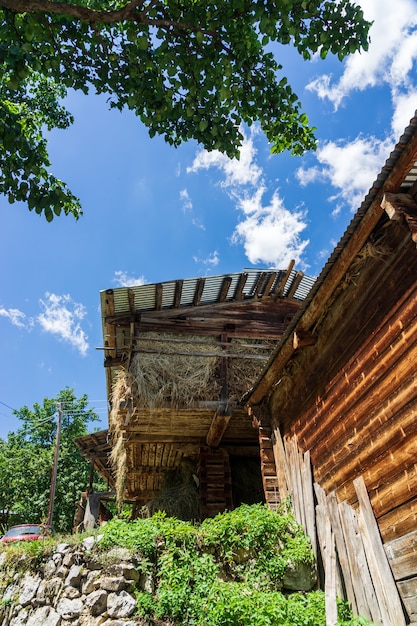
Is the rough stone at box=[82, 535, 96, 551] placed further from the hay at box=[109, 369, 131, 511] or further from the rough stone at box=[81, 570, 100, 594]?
the hay at box=[109, 369, 131, 511]

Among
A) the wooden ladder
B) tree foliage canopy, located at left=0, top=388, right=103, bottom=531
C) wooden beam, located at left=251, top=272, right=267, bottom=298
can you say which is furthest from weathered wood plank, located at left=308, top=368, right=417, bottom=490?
tree foliage canopy, located at left=0, top=388, right=103, bottom=531

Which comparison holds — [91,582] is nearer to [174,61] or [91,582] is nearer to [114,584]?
[114,584]

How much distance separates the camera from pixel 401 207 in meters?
4.46

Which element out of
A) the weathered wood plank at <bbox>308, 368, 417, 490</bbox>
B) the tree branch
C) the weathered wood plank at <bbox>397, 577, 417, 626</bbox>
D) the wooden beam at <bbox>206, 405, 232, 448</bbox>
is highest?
the tree branch

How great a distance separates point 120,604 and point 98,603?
0.34 m

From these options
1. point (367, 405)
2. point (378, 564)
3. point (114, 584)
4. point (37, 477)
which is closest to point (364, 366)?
point (367, 405)

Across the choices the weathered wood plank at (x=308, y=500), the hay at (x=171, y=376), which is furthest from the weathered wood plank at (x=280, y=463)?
the hay at (x=171, y=376)

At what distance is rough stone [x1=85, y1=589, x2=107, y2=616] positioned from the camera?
230 inches

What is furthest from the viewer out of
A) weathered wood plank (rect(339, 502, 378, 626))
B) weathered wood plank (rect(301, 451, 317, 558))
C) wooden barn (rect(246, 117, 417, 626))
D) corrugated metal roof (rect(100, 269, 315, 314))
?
corrugated metal roof (rect(100, 269, 315, 314))

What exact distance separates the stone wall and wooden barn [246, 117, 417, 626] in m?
2.57

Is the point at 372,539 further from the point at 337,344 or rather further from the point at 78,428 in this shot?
the point at 78,428

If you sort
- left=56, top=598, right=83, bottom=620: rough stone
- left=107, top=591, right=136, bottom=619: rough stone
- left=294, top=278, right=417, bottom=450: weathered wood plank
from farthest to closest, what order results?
1. left=56, top=598, right=83, bottom=620: rough stone
2. left=107, top=591, right=136, bottom=619: rough stone
3. left=294, top=278, right=417, bottom=450: weathered wood plank

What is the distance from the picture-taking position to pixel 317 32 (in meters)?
4.79

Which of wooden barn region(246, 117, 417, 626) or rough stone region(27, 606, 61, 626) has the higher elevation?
wooden barn region(246, 117, 417, 626)
